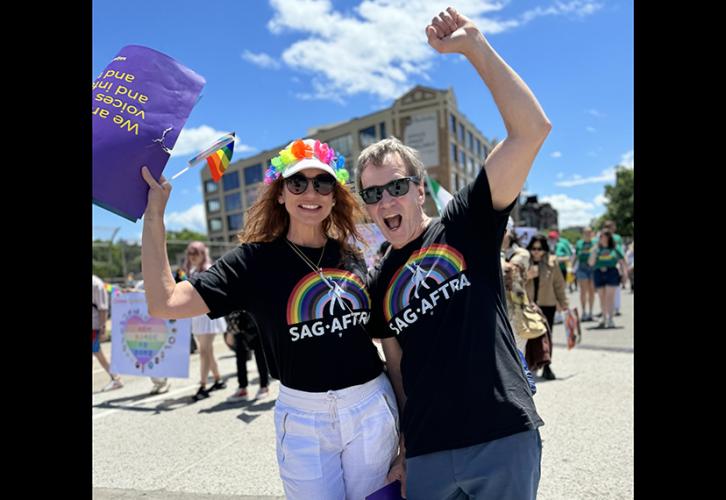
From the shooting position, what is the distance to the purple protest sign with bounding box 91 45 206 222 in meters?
1.74

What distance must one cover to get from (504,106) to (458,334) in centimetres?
77

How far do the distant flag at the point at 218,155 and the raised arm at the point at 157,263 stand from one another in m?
0.24

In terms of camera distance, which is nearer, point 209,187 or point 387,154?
point 387,154

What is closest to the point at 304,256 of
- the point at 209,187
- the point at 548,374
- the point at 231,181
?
the point at 548,374

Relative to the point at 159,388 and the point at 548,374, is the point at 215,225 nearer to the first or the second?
the point at 159,388

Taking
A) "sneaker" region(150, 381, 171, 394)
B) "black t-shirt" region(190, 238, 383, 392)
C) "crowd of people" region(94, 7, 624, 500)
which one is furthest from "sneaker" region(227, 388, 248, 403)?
"black t-shirt" region(190, 238, 383, 392)

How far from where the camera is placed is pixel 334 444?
6.06 feet

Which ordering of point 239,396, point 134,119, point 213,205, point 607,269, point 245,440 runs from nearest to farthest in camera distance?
point 134,119 → point 245,440 → point 239,396 → point 607,269 → point 213,205

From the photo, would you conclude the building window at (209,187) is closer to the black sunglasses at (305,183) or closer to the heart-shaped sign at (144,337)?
the heart-shaped sign at (144,337)

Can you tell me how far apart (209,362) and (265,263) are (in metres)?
5.01

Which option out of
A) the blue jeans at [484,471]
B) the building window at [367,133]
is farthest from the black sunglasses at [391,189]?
the building window at [367,133]

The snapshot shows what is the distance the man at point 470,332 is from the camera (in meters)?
1.62
